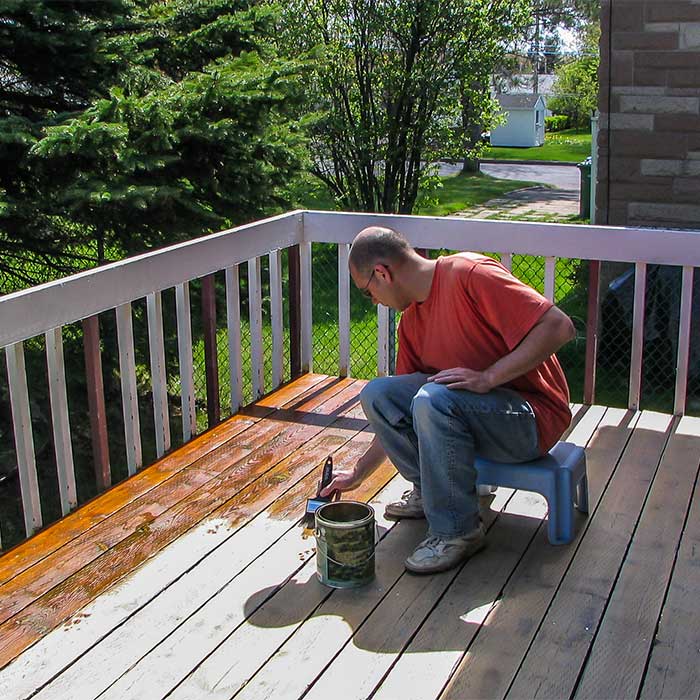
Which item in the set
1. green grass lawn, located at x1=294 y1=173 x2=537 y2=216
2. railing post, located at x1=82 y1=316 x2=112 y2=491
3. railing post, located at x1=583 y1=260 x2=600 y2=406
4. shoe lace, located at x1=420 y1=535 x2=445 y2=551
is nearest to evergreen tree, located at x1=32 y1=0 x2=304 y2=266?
railing post, located at x1=82 y1=316 x2=112 y2=491

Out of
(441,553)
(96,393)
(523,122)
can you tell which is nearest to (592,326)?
(441,553)

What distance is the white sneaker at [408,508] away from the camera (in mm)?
2982

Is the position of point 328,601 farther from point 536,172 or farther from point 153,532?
point 536,172

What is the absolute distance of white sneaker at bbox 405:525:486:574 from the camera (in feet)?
8.70

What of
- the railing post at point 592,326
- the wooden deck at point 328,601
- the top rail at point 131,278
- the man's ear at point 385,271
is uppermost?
the man's ear at point 385,271

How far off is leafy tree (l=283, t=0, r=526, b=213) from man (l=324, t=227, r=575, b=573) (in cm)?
509

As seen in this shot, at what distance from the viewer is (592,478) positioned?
3.29 metres

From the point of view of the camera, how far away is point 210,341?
383 centimetres

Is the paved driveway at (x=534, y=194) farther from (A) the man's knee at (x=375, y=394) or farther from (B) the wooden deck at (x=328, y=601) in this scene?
(A) the man's knee at (x=375, y=394)

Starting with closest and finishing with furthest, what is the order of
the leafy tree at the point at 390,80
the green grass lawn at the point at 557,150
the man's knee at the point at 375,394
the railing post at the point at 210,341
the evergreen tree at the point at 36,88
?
the man's knee at the point at 375,394 < the railing post at the point at 210,341 < the evergreen tree at the point at 36,88 < the leafy tree at the point at 390,80 < the green grass lawn at the point at 557,150

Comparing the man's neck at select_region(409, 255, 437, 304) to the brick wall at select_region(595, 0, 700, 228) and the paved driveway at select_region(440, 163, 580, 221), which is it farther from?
the paved driveway at select_region(440, 163, 580, 221)

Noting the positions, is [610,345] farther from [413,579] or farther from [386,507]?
[413,579]

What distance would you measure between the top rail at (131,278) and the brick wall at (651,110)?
220 centimetres

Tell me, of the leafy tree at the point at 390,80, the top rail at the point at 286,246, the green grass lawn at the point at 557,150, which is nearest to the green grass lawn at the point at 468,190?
the green grass lawn at the point at 557,150
